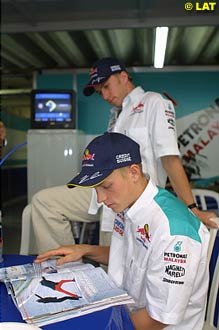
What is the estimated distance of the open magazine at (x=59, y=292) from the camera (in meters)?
0.70

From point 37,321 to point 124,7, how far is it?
3.18 ft

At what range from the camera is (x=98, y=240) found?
5.68 ft

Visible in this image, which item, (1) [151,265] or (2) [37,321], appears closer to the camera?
(2) [37,321]

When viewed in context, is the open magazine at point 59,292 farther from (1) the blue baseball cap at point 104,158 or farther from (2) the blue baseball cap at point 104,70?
(2) the blue baseball cap at point 104,70

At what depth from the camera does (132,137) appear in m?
1.56

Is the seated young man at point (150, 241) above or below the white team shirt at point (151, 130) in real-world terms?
below

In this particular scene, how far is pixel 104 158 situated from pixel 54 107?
9.40 ft

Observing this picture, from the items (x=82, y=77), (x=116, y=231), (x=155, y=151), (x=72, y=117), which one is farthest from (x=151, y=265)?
(x=82, y=77)

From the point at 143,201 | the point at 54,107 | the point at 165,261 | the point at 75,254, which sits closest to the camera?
the point at 165,261

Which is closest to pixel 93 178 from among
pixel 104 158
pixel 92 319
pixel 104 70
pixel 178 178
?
pixel 104 158

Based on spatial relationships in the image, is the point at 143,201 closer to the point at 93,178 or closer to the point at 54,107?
the point at 93,178

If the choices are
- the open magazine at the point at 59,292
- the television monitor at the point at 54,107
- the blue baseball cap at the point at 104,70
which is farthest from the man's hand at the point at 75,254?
the television monitor at the point at 54,107

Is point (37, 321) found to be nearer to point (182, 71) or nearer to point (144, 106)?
point (144, 106)

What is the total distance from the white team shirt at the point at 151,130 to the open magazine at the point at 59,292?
0.61 meters
